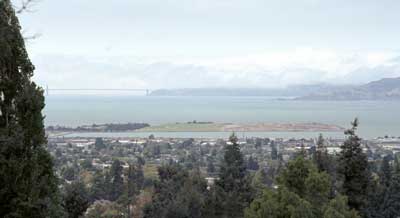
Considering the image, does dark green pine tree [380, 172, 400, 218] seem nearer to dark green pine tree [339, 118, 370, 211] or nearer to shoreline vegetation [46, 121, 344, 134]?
dark green pine tree [339, 118, 370, 211]

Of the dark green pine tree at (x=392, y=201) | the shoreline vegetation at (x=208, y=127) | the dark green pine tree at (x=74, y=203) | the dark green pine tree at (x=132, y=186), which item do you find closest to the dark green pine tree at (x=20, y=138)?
the dark green pine tree at (x=74, y=203)

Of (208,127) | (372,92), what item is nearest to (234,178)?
(208,127)

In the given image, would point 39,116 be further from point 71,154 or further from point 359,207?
point 71,154

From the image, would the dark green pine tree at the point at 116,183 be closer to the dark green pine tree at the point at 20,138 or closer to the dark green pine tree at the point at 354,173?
the dark green pine tree at the point at 354,173

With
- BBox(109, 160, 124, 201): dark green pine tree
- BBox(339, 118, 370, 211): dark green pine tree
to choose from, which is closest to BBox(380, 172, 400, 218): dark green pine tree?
BBox(339, 118, 370, 211): dark green pine tree

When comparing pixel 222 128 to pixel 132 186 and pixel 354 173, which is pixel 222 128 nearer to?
pixel 132 186
